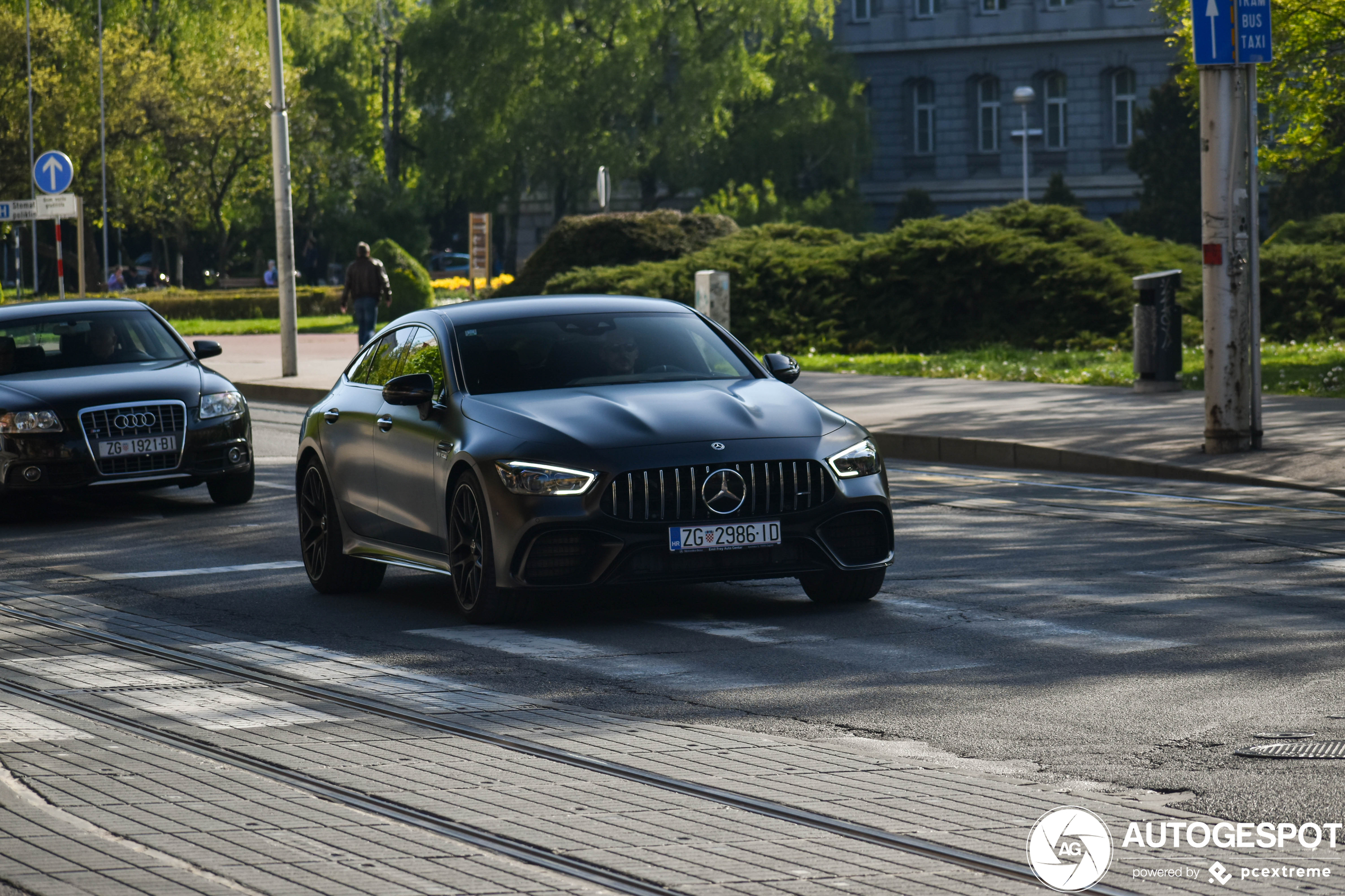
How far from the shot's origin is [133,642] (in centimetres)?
893

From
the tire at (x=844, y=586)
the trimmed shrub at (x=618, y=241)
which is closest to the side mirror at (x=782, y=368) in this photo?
the tire at (x=844, y=586)

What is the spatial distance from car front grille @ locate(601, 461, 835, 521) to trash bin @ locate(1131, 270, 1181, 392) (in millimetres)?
13538

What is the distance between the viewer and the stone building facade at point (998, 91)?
73.0 meters

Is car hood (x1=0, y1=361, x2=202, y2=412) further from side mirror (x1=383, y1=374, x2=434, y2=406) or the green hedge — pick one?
the green hedge

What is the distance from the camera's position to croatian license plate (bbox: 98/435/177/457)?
14.0 meters

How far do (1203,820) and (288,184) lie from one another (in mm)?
25529

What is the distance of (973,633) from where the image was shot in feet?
27.9

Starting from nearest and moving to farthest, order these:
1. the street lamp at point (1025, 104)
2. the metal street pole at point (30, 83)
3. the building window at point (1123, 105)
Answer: the metal street pole at point (30, 83) < the street lamp at point (1025, 104) < the building window at point (1123, 105)

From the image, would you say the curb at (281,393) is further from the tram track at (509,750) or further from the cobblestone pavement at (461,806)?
the cobblestone pavement at (461,806)

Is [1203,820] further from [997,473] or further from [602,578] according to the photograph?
[997,473]

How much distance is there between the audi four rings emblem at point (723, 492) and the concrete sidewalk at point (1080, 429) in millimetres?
6201

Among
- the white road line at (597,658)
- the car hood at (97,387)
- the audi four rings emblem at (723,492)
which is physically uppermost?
the car hood at (97,387)

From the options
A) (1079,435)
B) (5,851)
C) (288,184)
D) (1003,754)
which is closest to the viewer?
(5,851)

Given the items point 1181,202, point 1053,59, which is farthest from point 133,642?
point 1053,59
